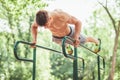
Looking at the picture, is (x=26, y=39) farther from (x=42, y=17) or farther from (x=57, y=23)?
(x=42, y=17)

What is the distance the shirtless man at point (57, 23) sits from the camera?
406cm

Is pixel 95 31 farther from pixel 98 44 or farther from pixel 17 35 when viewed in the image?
pixel 98 44

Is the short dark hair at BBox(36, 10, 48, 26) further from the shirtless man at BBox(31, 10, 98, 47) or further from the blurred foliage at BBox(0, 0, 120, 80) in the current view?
the blurred foliage at BBox(0, 0, 120, 80)

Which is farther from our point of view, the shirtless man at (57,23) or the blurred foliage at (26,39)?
the blurred foliage at (26,39)

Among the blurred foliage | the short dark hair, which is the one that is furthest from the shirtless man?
the blurred foliage

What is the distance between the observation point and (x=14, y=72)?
20.4m

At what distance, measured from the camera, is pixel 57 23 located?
4598mm

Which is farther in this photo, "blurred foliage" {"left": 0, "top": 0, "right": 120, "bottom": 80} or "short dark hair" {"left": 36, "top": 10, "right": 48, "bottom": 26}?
"blurred foliage" {"left": 0, "top": 0, "right": 120, "bottom": 80}

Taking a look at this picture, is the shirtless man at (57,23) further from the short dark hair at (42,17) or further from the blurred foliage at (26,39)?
the blurred foliage at (26,39)

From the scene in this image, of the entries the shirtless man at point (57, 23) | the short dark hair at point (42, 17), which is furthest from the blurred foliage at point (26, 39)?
the short dark hair at point (42, 17)

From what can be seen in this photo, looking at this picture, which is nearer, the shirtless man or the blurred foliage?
the shirtless man

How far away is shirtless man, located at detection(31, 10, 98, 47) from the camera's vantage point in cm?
406

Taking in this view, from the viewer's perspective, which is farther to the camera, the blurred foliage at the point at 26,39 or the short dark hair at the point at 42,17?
the blurred foliage at the point at 26,39

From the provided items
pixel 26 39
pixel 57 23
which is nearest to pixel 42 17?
pixel 57 23
